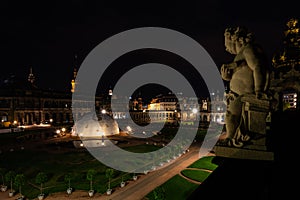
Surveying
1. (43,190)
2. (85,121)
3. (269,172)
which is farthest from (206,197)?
(85,121)

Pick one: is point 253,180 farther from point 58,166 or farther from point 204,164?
point 58,166

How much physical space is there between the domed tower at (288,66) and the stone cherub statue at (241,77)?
45.1ft

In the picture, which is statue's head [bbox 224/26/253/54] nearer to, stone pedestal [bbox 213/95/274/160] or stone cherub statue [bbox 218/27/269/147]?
stone cherub statue [bbox 218/27/269/147]

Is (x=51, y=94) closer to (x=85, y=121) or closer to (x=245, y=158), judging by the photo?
(x=85, y=121)

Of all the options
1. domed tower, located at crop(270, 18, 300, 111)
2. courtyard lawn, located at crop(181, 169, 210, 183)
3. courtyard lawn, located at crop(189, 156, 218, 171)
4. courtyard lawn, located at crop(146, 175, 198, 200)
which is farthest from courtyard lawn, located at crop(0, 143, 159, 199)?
domed tower, located at crop(270, 18, 300, 111)

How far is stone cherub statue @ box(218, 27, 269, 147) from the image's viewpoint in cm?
628

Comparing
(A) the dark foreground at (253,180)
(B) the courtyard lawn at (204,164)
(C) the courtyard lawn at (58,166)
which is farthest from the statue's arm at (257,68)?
(B) the courtyard lawn at (204,164)

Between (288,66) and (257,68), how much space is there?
1888 cm

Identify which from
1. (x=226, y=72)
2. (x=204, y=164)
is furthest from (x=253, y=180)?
(x=204, y=164)

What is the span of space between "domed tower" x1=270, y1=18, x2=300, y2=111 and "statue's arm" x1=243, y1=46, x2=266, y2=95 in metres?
14.0

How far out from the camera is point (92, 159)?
105 ft

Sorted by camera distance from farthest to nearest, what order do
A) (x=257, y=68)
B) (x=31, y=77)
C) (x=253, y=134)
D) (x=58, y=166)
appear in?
(x=31, y=77) < (x=58, y=166) < (x=253, y=134) < (x=257, y=68)

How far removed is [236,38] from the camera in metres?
6.88

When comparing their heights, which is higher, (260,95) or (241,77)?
(241,77)
